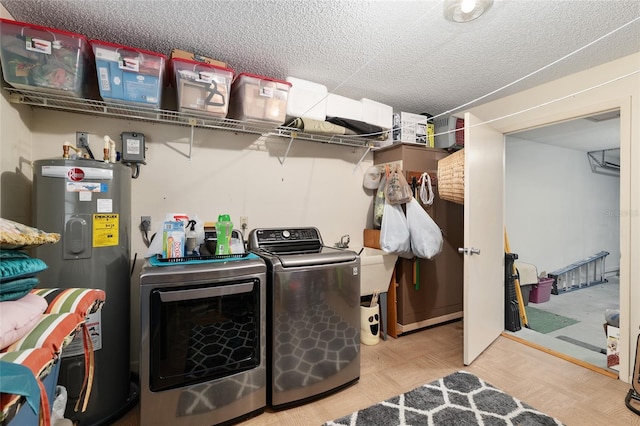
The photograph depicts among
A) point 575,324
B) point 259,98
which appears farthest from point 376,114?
point 575,324

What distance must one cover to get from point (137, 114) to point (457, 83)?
2.54 meters

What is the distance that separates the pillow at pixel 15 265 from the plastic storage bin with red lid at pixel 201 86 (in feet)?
4.20

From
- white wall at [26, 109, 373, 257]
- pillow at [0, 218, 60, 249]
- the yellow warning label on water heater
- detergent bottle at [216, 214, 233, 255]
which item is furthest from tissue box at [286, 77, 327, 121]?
pillow at [0, 218, 60, 249]

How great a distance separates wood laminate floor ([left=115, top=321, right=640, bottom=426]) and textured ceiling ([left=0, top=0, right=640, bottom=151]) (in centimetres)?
209

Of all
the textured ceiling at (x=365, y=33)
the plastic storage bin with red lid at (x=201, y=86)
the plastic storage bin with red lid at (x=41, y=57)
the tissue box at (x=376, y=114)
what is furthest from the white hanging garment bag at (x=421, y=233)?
the plastic storage bin with red lid at (x=41, y=57)

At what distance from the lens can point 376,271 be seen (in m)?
2.56

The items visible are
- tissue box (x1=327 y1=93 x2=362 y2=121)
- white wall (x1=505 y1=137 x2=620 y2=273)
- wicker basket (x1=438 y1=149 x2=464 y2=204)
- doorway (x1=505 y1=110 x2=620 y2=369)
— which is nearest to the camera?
tissue box (x1=327 y1=93 x2=362 y2=121)

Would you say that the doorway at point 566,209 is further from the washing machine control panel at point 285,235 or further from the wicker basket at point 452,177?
the washing machine control panel at point 285,235

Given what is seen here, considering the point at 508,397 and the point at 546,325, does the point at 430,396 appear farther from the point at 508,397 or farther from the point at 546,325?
the point at 546,325

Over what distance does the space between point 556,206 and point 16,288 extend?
5.73 meters

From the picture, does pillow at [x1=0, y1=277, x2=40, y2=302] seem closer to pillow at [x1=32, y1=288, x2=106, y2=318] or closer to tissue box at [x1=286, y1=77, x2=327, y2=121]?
pillow at [x1=32, y1=288, x2=106, y2=318]

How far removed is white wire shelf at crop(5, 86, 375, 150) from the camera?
5.25ft

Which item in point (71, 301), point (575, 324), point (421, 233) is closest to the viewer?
point (71, 301)

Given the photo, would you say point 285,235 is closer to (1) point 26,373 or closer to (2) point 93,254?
(2) point 93,254
